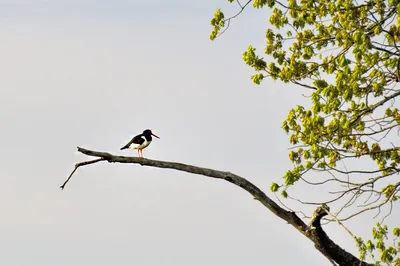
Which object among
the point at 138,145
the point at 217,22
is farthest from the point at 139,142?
the point at 217,22

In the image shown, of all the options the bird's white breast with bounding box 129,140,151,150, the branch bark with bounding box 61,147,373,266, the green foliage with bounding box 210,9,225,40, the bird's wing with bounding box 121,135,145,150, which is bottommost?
the branch bark with bounding box 61,147,373,266

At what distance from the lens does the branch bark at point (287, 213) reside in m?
20.2

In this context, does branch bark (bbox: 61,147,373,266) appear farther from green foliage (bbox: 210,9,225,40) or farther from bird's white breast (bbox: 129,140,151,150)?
bird's white breast (bbox: 129,140,151,150)

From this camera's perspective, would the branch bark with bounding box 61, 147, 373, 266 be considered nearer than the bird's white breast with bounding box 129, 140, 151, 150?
Yes

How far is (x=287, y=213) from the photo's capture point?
2105 centimetres

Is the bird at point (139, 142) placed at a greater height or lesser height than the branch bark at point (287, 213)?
greater

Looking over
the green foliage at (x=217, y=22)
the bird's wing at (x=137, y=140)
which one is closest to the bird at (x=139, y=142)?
the bird's wing at (x=137, y=140)

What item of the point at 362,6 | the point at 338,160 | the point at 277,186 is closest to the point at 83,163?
the point at 277,186

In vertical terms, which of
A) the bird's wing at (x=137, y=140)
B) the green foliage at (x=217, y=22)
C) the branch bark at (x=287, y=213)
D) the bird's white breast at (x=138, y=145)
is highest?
the bird's wing at (x=137, y=140)

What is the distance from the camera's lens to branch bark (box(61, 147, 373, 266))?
2023 centimetres

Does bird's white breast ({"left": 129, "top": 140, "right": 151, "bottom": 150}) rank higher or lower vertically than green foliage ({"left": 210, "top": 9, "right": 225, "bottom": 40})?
higher

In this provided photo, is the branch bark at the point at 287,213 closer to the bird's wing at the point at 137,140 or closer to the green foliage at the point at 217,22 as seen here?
the green foliage at the point at 217,22

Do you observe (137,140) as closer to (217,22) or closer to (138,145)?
(138,145)

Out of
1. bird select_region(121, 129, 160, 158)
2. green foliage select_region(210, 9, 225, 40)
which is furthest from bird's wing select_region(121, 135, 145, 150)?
green foliage select_region(210, 9, 225, 40)
